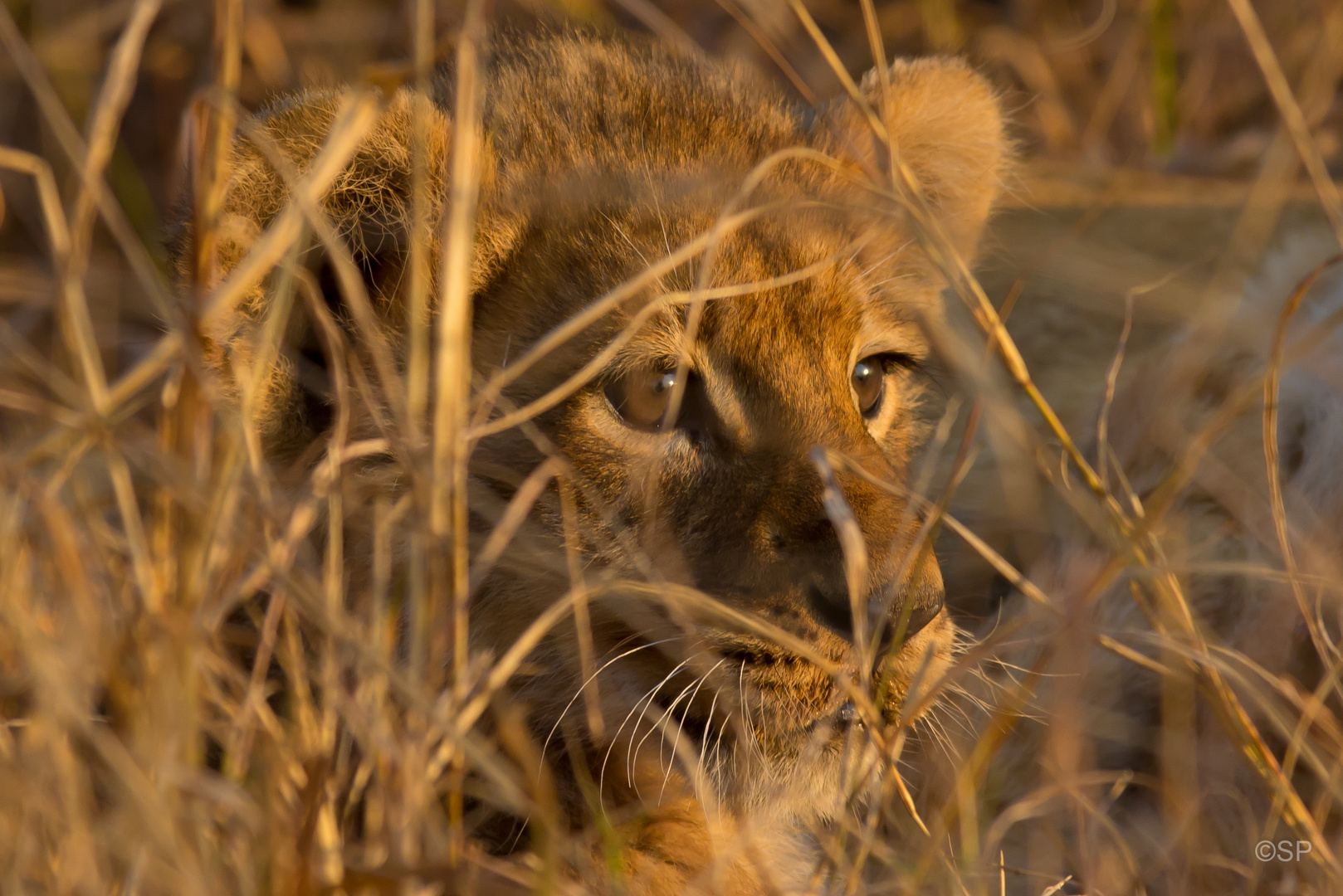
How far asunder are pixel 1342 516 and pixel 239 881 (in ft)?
6.94

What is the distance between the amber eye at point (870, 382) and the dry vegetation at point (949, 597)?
0.17m

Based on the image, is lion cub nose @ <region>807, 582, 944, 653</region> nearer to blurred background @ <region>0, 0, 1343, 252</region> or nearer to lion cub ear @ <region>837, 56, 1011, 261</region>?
lion cub ear @ <region>837, 56, 1011, 261</region>

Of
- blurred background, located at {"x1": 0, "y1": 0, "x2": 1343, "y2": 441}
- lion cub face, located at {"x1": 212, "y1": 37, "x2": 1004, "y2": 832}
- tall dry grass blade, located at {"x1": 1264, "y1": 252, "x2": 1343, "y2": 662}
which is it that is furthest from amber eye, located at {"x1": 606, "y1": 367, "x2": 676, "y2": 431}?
blurred background, located at {"x1": 0, "y1": 0, "x2": 1343, "y2": 441}

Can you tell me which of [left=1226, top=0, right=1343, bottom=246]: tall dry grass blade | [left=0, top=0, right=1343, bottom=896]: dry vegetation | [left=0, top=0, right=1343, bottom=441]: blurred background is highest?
[left=0, top=0, right=1343, bottom=441]: blurred background

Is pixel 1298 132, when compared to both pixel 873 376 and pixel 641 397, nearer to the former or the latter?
pixel 873 376

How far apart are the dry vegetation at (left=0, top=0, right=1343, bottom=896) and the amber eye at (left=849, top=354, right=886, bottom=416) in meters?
0.17

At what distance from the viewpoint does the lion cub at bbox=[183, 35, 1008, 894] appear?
201 cm

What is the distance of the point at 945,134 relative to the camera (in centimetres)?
276

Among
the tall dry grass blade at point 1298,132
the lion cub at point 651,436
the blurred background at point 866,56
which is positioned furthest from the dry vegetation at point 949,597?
the blurred background at point 866,56

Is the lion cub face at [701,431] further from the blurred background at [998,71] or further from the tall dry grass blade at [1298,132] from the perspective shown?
the blurred background at [998,71]

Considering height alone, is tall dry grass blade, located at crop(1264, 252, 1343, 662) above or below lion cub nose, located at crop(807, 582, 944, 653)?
above

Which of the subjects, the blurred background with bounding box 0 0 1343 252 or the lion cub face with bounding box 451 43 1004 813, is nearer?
the lion cub face with bounding box 451 43 1004 813

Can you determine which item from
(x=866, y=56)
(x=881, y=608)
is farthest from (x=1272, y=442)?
(x=866, y=56)

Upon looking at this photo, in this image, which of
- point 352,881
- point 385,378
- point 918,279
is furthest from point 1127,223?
point 352,881
